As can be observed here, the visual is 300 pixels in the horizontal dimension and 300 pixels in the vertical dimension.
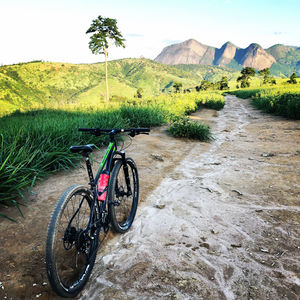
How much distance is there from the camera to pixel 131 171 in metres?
2.95

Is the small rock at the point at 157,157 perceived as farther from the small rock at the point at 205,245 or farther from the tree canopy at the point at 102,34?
the tree canopy at the point at 102,34

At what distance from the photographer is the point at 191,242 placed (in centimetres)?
246

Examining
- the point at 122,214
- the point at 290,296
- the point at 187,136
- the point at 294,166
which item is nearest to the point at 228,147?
the point at 187,136

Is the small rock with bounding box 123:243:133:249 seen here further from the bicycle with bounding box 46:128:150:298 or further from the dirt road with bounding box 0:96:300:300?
the bicycle with bounding box 46:128:150:298

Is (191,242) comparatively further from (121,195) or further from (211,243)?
(121,195)

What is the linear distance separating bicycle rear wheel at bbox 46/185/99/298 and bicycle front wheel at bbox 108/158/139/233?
29 cm

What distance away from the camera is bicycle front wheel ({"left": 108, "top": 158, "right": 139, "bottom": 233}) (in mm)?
2218

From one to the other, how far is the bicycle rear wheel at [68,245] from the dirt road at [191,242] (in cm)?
15

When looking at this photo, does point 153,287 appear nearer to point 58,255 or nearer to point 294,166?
point 58,255

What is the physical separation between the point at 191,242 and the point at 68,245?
1364mm

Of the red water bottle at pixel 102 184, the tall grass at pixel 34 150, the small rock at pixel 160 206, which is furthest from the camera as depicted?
the small rock at pixel 160 206

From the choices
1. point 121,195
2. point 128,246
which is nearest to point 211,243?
point 128,246

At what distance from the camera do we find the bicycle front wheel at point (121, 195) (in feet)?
7.28

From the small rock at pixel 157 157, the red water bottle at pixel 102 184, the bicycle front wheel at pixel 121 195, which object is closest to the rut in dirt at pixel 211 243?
the bicycle front wheel at pixel 121 195
